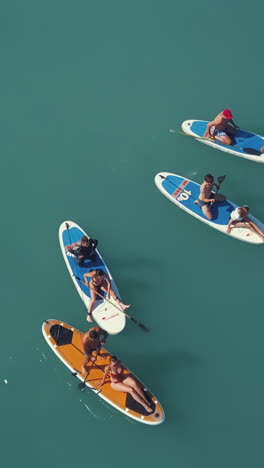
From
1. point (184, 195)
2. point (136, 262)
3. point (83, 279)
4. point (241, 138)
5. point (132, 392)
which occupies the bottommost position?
point (132, 392)

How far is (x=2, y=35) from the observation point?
50.8ft

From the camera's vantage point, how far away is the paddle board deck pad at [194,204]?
12.3 meters

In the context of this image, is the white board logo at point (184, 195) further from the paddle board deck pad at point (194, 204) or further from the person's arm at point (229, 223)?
the person's arm at point (229, 223)

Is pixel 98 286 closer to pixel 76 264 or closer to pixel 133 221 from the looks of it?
pixel 76 264

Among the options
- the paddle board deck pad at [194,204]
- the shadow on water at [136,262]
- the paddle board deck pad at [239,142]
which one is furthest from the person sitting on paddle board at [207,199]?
the shadow on water at [136,262]

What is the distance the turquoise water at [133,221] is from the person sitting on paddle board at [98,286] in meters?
0.56

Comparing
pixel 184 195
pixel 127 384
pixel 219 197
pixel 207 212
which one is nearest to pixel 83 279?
pixel 127 384

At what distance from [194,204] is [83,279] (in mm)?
3805

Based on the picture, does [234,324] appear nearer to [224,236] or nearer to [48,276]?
[224,236]

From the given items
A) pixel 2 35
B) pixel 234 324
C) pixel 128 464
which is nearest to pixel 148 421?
pixel 128 464

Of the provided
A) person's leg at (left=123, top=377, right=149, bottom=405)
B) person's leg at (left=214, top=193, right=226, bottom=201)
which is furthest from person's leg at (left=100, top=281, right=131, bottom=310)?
person's leg at (left=214, top=193, right=226, bottom=201)

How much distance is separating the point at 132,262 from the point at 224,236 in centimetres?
269

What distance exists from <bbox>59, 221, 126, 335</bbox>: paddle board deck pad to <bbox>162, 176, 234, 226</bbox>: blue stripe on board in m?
2.83

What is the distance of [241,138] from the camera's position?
13.5 metres
